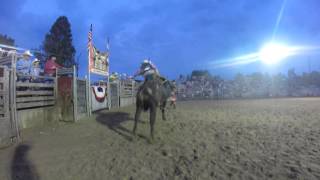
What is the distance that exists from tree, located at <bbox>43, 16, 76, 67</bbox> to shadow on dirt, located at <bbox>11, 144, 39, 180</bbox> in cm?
2877

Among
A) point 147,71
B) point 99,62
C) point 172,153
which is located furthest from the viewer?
point 99,62

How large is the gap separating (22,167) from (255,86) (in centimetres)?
3788

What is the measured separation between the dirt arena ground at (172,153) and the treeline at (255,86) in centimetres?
2883

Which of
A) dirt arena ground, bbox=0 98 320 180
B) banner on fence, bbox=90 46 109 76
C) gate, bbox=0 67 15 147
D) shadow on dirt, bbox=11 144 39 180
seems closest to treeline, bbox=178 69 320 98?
banner on fence, bbox=90 46 109 76

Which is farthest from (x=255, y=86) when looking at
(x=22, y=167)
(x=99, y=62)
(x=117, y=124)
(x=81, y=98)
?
(x=22, y=167)

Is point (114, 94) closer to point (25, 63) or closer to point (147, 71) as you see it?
point (25, 63)

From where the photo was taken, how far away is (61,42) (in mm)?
34312

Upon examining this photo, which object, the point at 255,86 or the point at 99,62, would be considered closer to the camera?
the point at 99,62

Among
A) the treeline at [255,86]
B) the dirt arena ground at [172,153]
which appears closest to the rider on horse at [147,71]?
the dirt arena ground at [172,153]

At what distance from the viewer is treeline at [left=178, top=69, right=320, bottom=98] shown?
123ft

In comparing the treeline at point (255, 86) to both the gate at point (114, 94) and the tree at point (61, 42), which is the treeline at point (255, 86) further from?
the gate at point (114, 94)

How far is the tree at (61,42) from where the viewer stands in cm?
3375

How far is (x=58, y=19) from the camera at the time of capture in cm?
3531

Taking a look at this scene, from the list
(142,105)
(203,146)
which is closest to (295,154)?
(203,146)
